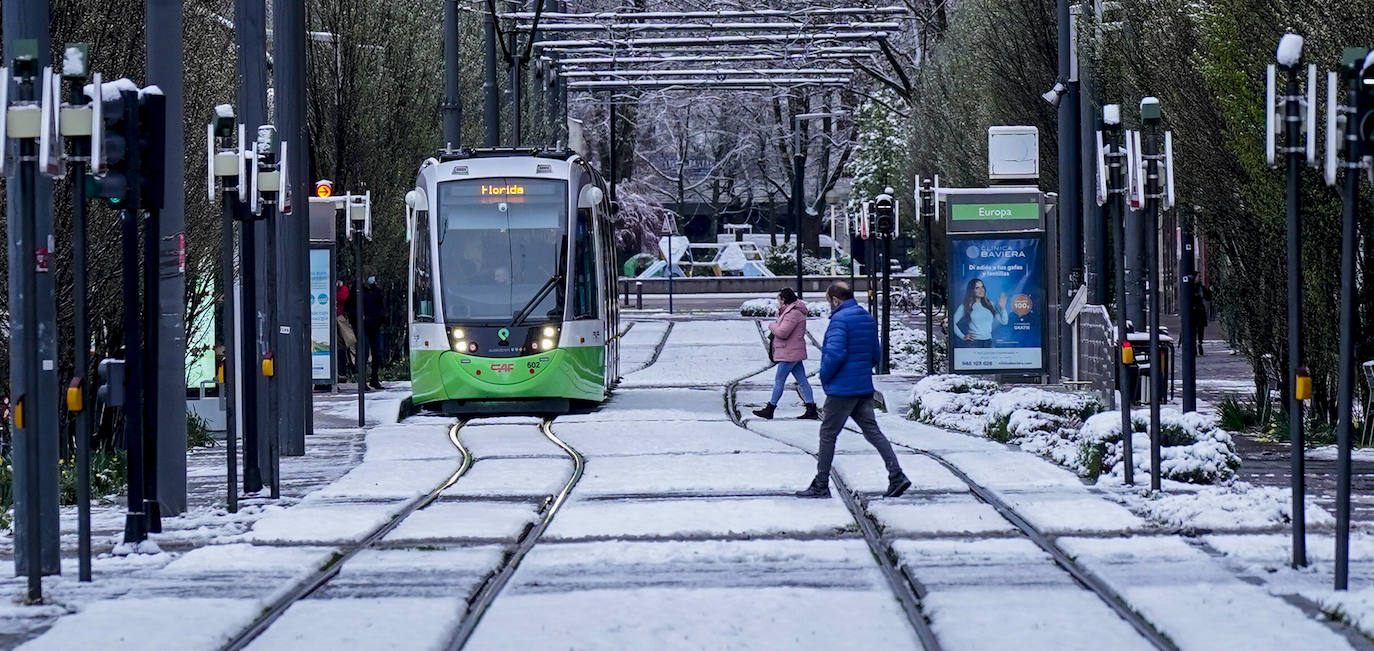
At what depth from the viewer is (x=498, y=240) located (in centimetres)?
2466

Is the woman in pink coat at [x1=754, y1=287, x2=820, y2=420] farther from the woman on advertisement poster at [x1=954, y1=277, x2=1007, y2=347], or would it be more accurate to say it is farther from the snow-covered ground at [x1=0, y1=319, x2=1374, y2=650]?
the snow-covered ground at [x1=0, y1=319, x2=1374, y2=650]

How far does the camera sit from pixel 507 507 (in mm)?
14688

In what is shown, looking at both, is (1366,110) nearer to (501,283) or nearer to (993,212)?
(501,283)

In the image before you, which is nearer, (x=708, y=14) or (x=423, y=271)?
(x=423, y=271)

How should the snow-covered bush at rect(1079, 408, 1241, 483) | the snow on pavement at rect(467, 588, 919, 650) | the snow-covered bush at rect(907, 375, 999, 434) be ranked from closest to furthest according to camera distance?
the snow on pavement at rect(467, 588, 919, 650), the snow-covered bush at rect(1079, 408, 1241, 483), the snow-covered bush at rect(907, 375, 999, 434)

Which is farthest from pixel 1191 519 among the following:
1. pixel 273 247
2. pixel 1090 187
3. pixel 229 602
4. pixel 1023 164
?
pixel 1023 164

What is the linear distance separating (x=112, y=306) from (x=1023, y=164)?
14.0 m

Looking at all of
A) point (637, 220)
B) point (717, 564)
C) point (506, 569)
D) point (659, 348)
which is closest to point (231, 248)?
point (506, 569)

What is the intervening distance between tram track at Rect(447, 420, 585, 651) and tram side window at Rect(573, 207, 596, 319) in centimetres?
676

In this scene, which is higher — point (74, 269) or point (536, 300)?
point (74, 269)

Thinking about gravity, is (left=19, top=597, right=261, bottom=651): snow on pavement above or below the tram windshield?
below

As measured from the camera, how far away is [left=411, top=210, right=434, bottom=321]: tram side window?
81.1 feet

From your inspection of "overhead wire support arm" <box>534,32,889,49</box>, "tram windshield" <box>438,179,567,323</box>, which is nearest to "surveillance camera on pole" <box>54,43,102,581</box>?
"tram windshield" <box>438,179,567,323</box>

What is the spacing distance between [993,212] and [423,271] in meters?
7.40
